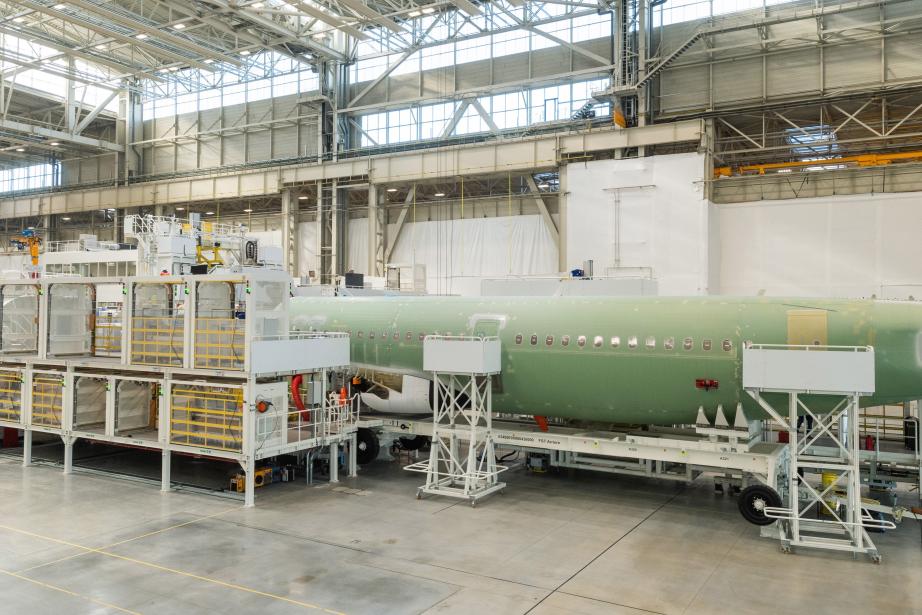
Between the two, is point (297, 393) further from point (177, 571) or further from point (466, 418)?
point (177, 571)

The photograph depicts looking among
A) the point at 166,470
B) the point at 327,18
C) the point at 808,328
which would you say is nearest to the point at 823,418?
the point at 808,328

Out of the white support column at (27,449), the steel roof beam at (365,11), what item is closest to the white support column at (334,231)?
the steel roof beam at (365,11)

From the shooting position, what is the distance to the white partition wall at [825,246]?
1237 inches

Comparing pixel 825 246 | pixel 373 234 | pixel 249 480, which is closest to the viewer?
pixel 249 480

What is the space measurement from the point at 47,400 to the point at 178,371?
6454mm

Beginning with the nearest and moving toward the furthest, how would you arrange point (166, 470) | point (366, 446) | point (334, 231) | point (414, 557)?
1. point (414, 557)
2. point (166, 470)
3. point (366, 446)
4. point (334, 231)

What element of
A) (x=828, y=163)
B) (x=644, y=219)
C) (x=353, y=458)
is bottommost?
(x=353, y=458)

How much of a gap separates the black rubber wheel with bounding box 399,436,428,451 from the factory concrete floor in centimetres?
513

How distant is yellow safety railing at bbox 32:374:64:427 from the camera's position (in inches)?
861

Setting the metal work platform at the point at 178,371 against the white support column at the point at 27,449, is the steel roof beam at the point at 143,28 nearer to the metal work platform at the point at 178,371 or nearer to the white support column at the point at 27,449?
the metal work platform at the point at 178,371

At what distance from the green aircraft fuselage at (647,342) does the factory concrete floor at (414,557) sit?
9.10ft

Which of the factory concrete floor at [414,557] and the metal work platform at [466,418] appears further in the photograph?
the metal work platform at [466,418]

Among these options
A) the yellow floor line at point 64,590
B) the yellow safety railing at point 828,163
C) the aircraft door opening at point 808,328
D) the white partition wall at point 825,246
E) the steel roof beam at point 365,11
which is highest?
the steel roof beam at point 365,11

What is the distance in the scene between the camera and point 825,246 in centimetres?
3284
